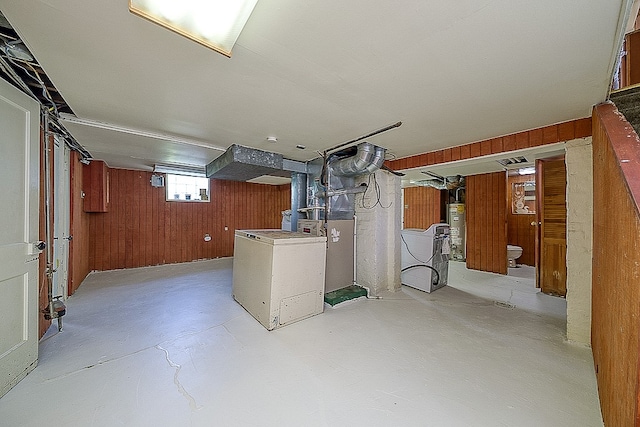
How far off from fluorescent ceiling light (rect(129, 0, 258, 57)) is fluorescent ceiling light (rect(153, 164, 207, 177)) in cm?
438

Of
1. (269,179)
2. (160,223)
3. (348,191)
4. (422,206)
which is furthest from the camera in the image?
(422,206)

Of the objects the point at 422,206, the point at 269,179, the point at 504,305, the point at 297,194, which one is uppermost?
the point at 269,179

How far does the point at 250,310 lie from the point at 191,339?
0.71 meters

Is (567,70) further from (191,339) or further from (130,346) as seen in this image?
(130,346)

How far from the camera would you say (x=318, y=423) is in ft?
4.48

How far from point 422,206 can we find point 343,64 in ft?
20.5

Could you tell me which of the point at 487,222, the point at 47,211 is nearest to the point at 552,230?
the point at 487,222

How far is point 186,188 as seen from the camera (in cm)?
585

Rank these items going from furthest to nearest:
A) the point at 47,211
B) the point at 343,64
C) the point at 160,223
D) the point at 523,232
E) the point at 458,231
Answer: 1. the point at 458,231
2. the point at 523,232
3. the point at 160,223
4. the point at 47,211
5. the point at 343,64

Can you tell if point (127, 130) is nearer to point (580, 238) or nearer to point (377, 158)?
point (377, 158)

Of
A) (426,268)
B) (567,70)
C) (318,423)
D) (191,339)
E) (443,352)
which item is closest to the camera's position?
(318,423)

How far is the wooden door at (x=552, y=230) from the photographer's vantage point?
3.60 metres

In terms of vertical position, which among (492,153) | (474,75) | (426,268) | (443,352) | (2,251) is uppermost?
(474,75)

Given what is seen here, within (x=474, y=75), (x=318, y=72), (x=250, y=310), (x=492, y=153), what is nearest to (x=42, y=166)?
(x=250, y=310)
